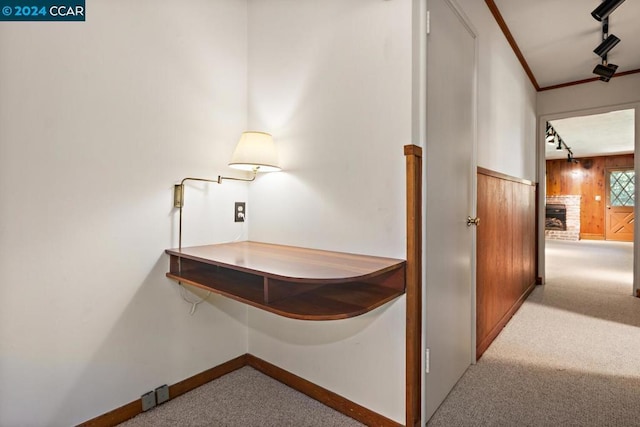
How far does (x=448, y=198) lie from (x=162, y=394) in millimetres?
1918

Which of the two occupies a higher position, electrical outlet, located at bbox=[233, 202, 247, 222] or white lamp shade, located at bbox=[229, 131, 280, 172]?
white lamp shade, located at bbox=[229, 131, 280, 172]

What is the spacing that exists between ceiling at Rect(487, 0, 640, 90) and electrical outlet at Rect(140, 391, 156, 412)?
352cm

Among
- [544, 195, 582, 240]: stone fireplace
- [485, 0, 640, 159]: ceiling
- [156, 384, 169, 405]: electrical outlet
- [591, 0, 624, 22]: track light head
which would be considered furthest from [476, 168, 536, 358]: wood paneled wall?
[544, 195, 582, 240]: stone fireplace

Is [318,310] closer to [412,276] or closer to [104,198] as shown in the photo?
[412,276]

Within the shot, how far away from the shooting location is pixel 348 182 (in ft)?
5.49

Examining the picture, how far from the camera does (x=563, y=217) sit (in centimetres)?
996

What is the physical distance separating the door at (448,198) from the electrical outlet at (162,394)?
1.38 meters

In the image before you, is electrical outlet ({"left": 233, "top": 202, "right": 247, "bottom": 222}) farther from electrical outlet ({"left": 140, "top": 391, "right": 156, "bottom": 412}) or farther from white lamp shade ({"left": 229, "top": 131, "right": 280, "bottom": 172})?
electrical outlet ({"left": 140, "top": 391, "right": 156, "bottom": 412})

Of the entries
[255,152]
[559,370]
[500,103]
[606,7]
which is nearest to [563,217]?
[500,103]

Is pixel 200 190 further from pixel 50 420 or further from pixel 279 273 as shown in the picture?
pixel 50 420

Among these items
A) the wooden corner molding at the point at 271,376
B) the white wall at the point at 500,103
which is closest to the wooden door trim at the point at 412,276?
the wooden corner molding at the point at 271,376

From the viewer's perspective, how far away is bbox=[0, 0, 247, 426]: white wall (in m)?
1.35

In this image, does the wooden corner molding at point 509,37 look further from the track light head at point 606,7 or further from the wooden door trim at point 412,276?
the wooden door trim at point 412,276

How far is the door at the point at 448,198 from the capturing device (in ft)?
5.30
